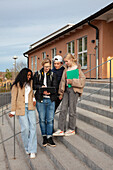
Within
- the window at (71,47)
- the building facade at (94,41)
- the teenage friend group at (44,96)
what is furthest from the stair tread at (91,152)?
the window at (71,47)

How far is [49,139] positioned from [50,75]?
3.87 feet

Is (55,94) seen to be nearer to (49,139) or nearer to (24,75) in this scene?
(24,75)

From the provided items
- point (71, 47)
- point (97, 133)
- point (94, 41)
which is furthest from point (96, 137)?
point (71, 47)

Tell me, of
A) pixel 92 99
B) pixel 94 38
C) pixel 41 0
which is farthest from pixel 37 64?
pixel 92 99

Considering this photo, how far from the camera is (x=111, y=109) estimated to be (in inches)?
172

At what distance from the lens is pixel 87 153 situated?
3.08 meters

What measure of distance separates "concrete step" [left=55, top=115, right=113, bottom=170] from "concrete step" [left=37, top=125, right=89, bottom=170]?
0.07 metres

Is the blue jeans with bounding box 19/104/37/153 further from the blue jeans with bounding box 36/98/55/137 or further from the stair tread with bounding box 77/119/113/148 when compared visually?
the stair tread with bounding box 77/119/113/148

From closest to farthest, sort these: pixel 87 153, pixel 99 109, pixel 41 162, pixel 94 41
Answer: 1. pixel 87 153
2. pixel 41 162
3. pixel 99 109
4. pixel 94 41

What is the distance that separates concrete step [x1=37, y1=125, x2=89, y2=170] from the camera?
2.96 metres

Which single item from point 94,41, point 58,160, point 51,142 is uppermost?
point 94,41

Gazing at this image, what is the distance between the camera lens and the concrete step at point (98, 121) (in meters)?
3.60

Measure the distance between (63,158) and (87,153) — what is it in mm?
404

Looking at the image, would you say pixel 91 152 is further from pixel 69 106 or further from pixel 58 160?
pixel 69 106
